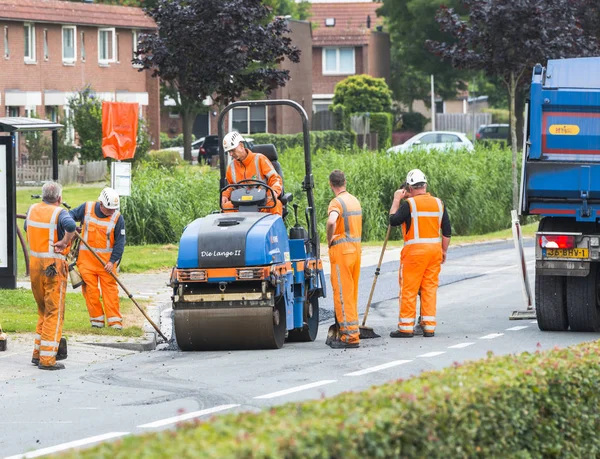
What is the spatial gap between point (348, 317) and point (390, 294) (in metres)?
5.68

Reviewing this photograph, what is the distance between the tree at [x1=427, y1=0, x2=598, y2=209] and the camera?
30688mm

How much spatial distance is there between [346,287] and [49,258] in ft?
9.70

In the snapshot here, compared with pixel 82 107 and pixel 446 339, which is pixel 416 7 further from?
pixel 446 339

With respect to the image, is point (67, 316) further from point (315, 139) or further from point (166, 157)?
point (315, 139)

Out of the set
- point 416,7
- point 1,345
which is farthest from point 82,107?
point 1,345

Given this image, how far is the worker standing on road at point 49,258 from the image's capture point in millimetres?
13172

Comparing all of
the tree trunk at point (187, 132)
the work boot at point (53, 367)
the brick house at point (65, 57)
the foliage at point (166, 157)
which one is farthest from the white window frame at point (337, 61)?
the work boot at point (53, 367)

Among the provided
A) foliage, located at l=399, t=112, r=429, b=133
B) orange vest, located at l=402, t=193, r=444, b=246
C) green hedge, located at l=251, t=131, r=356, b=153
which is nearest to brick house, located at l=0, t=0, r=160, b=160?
green hedge, located at l=251, t=131, r=356, b=153

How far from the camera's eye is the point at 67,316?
16359 millimetres

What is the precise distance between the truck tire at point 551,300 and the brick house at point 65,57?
38.7 m

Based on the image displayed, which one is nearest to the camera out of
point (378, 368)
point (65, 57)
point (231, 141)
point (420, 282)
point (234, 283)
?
point (378, 368)

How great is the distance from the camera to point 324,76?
78.2 m

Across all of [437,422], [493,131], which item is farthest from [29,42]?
[437,422]

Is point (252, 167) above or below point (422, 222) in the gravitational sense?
above
